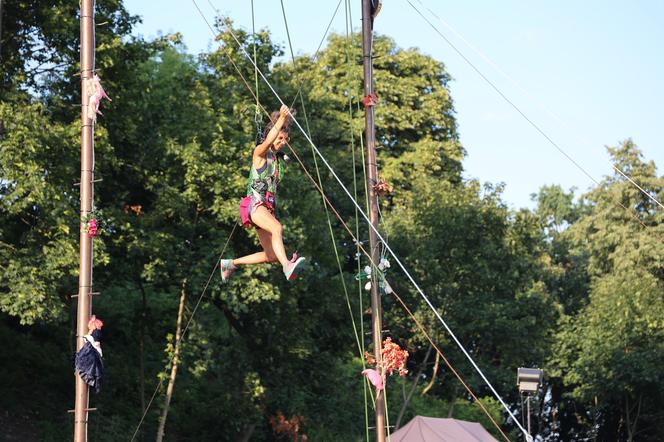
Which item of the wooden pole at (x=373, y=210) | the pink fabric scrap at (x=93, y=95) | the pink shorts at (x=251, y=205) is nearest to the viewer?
the pink shorts at (x=251, y=205)

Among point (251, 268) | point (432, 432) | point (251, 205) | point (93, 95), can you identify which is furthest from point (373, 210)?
point (251, 268)

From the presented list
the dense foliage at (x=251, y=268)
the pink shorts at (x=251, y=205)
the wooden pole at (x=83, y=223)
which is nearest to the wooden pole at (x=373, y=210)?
the dense foliage at (x=251, y=268)

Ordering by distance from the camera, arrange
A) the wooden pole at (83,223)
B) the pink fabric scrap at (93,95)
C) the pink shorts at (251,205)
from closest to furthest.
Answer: the pink shorts at (251,205) → the wooden pole at (83,223) → the pink fabric scrap at (93,95)

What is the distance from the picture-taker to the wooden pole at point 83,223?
11.1 metres

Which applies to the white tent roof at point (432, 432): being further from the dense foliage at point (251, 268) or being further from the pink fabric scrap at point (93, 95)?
the pink fabric scrap at point (93, 95)

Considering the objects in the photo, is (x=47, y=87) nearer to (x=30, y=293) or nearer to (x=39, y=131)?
(x=39, y=131)

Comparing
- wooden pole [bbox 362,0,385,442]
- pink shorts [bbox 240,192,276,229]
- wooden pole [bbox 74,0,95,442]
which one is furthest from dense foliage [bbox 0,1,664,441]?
pink shorts [bbox 240,192,276,229]

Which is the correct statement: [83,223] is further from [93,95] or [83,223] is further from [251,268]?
[251,268]

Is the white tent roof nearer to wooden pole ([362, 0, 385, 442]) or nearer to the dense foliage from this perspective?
the dense foliage

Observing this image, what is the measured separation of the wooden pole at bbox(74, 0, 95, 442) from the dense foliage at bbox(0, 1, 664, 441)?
3.42 m

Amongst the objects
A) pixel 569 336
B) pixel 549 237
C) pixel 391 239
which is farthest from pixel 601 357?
pixel 549 237

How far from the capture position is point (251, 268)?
2186 centimetres

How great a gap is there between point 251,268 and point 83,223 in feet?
34.7

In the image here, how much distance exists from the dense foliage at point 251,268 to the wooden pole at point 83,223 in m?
3.42
